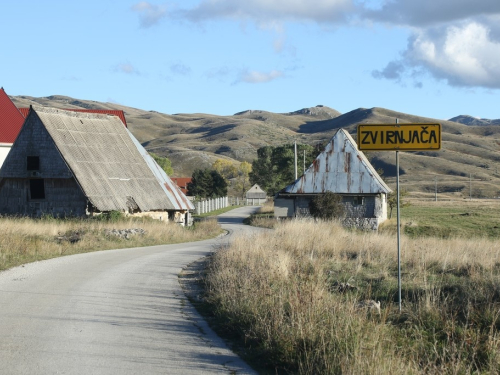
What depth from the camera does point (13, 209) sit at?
42312 mm

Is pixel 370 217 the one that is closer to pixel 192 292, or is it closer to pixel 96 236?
pixel 96 236

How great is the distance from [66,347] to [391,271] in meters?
9.64

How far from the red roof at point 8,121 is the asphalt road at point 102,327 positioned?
3692 cm

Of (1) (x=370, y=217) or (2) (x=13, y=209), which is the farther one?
(1) (x=370, y=217)

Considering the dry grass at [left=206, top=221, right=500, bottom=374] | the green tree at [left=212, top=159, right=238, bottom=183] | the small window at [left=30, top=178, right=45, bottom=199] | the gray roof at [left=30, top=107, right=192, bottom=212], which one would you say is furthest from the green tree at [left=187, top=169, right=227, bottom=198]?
the dry grass at [left=206, top=221, right=500, bottom=374]

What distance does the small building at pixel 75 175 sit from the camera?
39.7 m

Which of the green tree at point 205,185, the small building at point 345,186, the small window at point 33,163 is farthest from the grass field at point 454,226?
the green tree at point 205,185

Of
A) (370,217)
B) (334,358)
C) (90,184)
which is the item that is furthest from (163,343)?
(370,217)

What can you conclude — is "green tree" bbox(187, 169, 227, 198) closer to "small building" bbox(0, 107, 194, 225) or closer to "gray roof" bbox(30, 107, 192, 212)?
"gray roof" bbox(30, 107, 192, 212)

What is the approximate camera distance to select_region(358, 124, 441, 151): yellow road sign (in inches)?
457

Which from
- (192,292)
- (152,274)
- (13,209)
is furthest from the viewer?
(13,209)

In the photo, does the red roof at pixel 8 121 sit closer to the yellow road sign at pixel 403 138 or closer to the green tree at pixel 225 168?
the yellow road sign at pixel 403 138

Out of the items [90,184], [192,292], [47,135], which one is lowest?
[192,292]

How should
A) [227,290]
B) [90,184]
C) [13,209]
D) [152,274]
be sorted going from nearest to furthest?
[227,290], [152,274], [90,184], [13,209]
